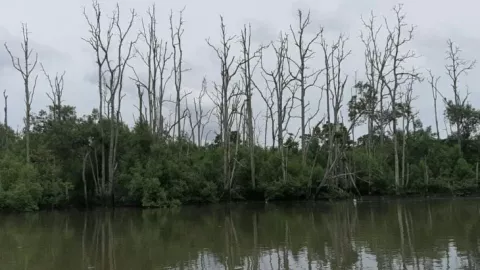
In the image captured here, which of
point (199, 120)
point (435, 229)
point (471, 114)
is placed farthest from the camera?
point (199, 120)

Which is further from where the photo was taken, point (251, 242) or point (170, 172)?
point (170, 172)

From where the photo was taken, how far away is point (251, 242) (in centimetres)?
1309

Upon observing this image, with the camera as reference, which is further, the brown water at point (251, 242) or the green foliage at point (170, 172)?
the green foliage at point (170, 172)

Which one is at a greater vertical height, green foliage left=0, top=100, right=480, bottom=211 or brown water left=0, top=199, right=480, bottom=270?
green foliage left=0, top=100, right=480, bottom=211

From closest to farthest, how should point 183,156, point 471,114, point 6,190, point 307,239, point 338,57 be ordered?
point 307,239 → point 6,190 → point 183,156 → point 338,57 → point 471,114

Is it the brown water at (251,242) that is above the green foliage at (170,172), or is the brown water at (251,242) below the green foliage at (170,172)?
below

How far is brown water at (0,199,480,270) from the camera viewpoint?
10.2 metres

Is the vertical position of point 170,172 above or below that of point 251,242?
above

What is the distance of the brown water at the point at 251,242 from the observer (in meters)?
10.2

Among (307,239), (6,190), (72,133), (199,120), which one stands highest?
(199,120)

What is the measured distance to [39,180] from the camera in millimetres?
26906

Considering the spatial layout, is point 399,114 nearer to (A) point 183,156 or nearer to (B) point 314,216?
(A) point 183,156

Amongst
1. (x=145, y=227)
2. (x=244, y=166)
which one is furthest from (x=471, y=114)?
(x=145, y=227)

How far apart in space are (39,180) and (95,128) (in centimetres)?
389
